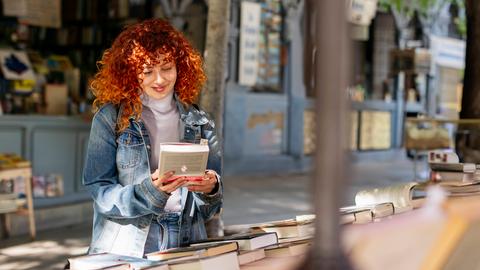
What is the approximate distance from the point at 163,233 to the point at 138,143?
1.17 ft

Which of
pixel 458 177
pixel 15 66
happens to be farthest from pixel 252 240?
pixel 15 66

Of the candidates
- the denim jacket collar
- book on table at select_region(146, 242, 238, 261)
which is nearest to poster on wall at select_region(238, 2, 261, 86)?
the denim jacket collar

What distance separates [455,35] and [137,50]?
2097cm

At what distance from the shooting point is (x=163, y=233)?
259cm

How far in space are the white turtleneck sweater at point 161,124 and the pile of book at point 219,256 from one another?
0.20 m

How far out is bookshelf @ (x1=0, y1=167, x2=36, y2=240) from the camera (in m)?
6.96

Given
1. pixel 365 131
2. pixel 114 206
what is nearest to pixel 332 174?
pixel 114 206

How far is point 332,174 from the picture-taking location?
1244 millimetres

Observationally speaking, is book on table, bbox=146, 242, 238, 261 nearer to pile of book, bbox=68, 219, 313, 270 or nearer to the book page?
pile of book, bbox=68, 219, 313, 270

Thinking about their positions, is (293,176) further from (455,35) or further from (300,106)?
(455,35)

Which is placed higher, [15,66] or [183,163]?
[15,66]

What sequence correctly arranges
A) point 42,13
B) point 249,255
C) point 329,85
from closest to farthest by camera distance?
point 329,85 < point 249,255 < point 42,13

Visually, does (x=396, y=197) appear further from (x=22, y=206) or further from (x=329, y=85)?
(x=22, y=206)

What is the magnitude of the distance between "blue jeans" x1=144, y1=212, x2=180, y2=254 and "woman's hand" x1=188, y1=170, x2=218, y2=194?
0.16m
